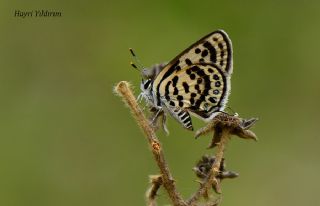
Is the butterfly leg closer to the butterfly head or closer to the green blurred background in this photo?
the butterfly head

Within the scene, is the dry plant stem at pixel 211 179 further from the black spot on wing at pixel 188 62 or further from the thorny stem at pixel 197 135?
the black spot on wing at pixel 188 62

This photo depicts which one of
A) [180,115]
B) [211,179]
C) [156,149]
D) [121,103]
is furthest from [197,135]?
[121,103]

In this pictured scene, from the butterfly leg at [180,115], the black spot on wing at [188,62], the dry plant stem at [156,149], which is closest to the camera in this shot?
the dry plant stem at [156,149]

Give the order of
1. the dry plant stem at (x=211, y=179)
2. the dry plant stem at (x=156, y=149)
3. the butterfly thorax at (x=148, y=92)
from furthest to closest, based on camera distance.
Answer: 1. the butterfly thorax at (x=148, y=92)
2. the dry plant stem at (x=211, y=179)
3. the dry plant stem at (x=156, y=149)

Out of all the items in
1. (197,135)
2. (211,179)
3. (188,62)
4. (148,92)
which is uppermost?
(188,62)

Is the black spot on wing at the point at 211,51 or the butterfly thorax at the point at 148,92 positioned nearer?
the black spot on wing at the point at 211,51

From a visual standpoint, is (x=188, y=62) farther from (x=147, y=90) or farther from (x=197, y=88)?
(x=147, y=90)

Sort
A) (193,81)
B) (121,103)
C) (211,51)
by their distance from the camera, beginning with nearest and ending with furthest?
(211,51) → (193,81) → (121,103)

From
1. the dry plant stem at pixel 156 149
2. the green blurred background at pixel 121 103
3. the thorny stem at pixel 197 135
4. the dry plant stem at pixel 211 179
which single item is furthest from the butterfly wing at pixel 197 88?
the green blurred background at pixel 121 103
